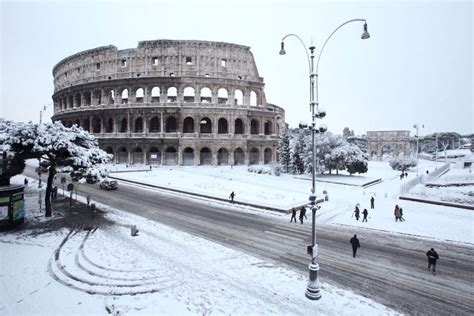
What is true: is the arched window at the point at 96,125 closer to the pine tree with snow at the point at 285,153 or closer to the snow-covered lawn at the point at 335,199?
the snow-covered lawn at the point at 335,199

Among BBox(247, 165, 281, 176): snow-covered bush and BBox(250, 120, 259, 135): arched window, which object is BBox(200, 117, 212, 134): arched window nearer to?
BBox(250, 120, 259, 135): arched window

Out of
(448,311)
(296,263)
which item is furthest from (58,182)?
(448,311)

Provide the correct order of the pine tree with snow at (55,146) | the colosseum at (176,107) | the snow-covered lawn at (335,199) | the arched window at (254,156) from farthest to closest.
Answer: the arched window at (254,156), the colosseum at (176,107), the snow-covered lawn at (335,199), the pine tree with snow at (55,146)

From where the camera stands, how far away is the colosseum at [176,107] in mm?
45156

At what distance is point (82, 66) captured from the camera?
177 ft

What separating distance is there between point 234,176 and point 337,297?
27.8 metres

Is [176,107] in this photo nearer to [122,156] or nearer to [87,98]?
[122,156]

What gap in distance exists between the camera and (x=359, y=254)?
12070 mm

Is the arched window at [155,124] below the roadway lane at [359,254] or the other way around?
the other way around

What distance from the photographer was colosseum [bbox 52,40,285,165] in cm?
4516

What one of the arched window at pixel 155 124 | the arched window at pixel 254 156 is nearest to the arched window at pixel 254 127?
the arched window at pixel 254 156

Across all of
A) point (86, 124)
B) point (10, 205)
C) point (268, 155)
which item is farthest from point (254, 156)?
point (10, 205)

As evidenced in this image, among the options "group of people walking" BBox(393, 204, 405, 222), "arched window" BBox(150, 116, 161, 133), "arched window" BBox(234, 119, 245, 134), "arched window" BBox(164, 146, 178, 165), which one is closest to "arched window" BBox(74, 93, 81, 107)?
"arched window" BBox(150, 116, 161, 133)

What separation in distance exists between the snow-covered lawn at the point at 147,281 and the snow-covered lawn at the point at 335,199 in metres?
9.36
